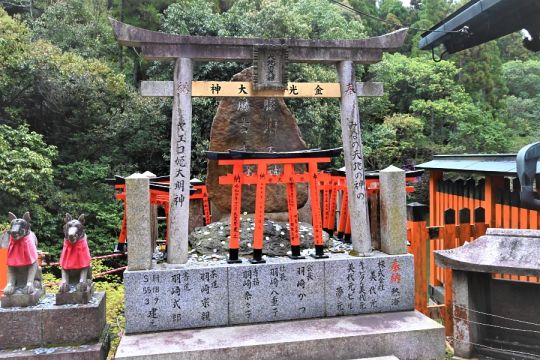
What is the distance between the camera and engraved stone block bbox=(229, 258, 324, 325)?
5.73 meters

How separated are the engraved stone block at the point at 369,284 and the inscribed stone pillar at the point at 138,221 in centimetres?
259

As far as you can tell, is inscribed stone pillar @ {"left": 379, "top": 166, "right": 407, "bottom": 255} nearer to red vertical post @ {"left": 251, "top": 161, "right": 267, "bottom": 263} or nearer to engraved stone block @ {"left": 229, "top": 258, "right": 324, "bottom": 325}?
engraved stone block @ {"left": 229, "top": 258, "right": 324, "bottom": 325}

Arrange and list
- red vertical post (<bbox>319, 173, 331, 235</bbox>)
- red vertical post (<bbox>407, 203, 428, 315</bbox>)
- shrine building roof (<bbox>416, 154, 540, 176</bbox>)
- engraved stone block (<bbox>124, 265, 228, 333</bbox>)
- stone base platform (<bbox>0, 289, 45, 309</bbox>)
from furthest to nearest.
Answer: red vertical post (<bbox>319, 173, 331, 235</bbox>), shrine building roof (<bbox>416, 154, 540, 176</bbox>), red vertical post (<bbox>407, 203, 428, 315</bbox>), engraved stone block (<bbox>124, 265, 228, 333</bbox>), stone base platform (<bbox>0, 289, 45, 309</bbox>)

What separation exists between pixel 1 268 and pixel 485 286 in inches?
298

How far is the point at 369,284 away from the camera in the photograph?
6.12m

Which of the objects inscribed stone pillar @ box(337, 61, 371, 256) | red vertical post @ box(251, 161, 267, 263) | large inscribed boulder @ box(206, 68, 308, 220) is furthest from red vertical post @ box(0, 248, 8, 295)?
inscribed stone pillar @ box(337, 61, 371, 256)

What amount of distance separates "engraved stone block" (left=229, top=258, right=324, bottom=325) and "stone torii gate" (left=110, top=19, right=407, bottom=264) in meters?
0.92

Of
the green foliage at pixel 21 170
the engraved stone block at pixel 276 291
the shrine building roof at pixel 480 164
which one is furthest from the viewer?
the green foliage at pixel 21 170

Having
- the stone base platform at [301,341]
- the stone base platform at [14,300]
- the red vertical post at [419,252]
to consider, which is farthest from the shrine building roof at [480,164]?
the stone base platform at [14,300]

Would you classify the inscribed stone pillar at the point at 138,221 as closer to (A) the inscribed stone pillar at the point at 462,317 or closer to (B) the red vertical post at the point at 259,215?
(B) the red vertical post at the point at 259,215

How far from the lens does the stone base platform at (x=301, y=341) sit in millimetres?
4992

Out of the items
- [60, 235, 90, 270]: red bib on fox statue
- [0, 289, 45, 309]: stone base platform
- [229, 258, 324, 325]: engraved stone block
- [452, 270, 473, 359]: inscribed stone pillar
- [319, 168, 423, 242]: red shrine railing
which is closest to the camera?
[452, 270, 473, 359]: inscribed stone pillar

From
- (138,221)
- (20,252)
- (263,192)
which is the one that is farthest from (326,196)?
(20,252)

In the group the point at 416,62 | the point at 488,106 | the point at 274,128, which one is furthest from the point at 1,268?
the point at 488,106
